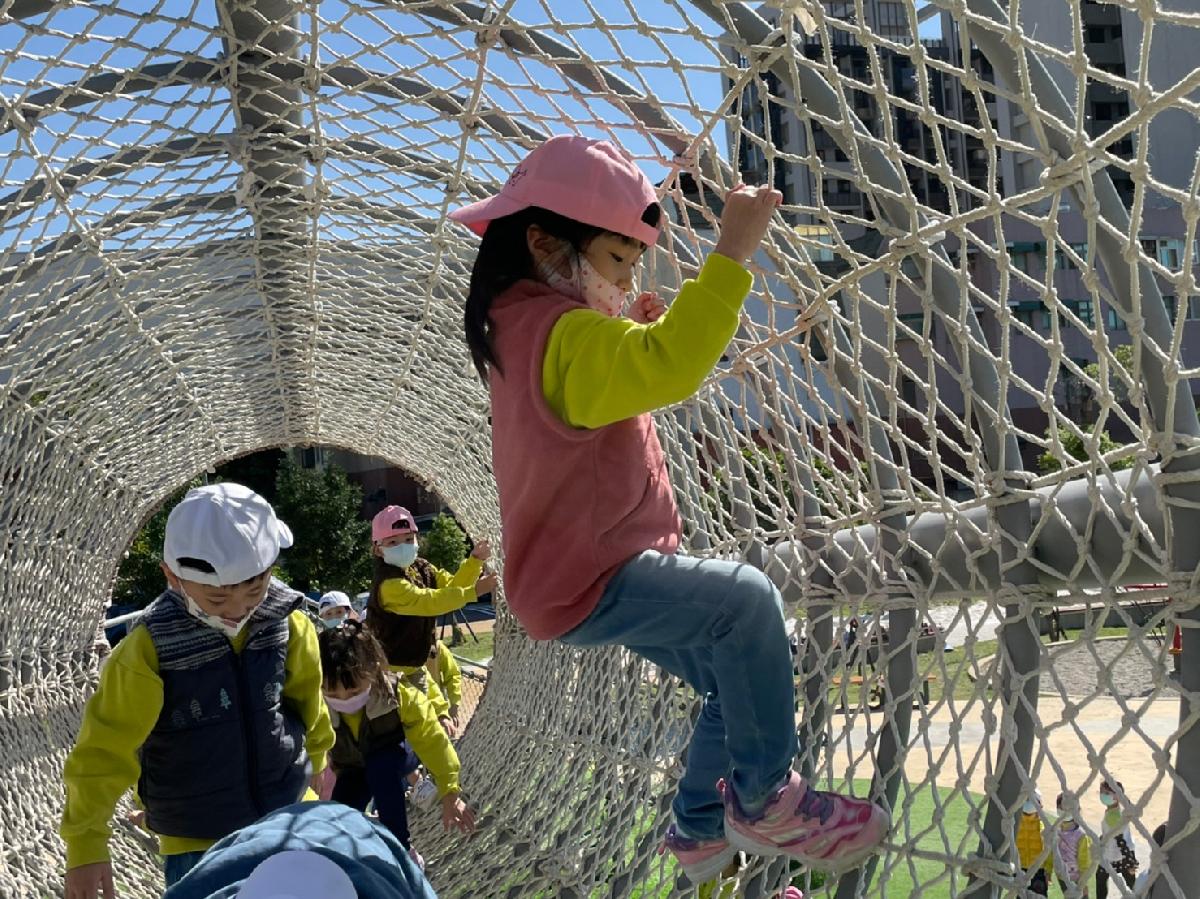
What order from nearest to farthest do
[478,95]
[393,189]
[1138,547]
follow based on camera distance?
[1138,547] → [478,95] → [393,189]

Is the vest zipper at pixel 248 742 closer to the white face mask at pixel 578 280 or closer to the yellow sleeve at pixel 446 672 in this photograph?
the white face mask at pixel 578 280

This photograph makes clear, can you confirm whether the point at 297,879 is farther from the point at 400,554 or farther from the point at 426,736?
the point at 400,554

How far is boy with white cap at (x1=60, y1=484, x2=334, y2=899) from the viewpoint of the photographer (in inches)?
98.1

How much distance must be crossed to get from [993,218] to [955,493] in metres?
0.64

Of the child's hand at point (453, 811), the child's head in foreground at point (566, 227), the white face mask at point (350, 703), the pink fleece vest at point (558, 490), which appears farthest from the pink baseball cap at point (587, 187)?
the white face mask at point (350, 703)

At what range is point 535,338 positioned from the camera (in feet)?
5.52

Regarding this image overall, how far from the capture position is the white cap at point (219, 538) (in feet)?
8.17

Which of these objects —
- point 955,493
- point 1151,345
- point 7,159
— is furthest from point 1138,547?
point 7,159

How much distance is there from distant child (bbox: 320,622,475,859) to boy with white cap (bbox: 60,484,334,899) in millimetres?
1428

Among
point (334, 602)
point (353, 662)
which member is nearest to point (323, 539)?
point (334, 602)

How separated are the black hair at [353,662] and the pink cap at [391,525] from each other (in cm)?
161

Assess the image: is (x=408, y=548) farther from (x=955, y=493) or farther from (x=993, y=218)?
(x=993, y=218)

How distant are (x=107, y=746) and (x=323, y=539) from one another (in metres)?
20.0

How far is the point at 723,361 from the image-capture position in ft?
9.25
